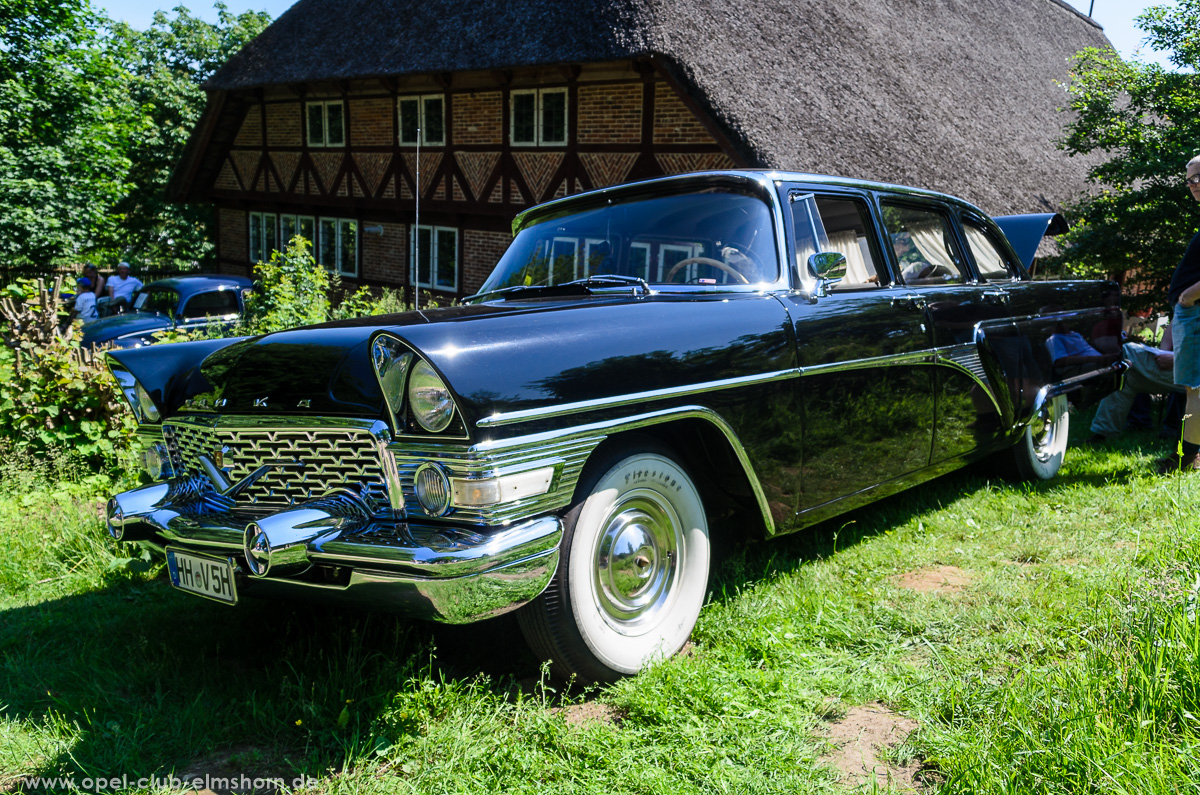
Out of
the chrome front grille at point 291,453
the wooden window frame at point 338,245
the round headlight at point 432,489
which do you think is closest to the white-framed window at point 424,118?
the wooden window frame at point 338,245

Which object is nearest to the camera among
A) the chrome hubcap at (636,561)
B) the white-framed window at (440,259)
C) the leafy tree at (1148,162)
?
the chrome hubcap at (636,561)

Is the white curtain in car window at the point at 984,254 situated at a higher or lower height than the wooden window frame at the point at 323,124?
lower

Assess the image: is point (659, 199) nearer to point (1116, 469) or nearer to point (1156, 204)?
point (1116, 469)

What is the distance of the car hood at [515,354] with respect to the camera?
2412 mm

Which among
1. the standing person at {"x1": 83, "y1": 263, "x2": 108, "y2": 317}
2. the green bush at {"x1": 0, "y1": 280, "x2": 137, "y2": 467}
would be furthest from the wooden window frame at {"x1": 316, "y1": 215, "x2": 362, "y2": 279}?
the green bush at {"x1": 0, "y1": 280, "x2": 137, "y2": 467}

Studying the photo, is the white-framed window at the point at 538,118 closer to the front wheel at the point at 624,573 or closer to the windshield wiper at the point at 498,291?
the windshield wiper at the point at 498,291

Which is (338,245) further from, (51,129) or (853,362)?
(853,362)

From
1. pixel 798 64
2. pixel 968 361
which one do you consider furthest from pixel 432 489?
pixel 798 64

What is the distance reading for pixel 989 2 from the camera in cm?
2216

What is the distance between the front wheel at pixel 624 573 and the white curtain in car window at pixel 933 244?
7.23 feet

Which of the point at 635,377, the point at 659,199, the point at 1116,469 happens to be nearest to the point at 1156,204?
the point at 1116,469

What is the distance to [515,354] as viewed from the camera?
97.0 inches

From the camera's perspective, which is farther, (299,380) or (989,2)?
(989,2)

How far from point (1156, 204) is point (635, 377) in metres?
10.7
